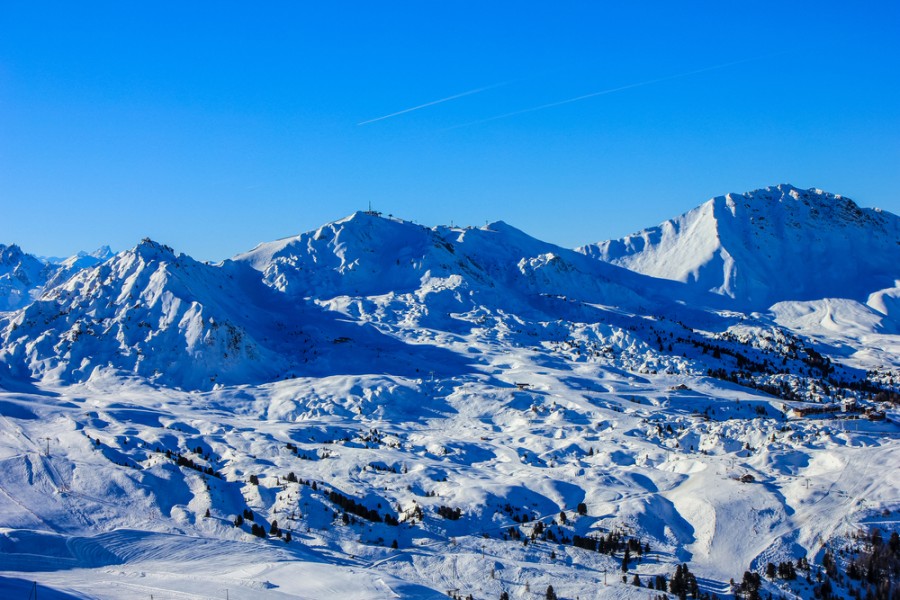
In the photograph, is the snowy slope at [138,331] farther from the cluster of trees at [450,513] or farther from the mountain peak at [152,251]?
the cluster of trees at [450,513]

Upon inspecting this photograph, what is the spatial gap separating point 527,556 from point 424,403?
60913 mm

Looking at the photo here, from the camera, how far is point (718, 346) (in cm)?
19338

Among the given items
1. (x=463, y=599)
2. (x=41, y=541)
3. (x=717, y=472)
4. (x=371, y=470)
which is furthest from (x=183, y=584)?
(x=717, y=472)

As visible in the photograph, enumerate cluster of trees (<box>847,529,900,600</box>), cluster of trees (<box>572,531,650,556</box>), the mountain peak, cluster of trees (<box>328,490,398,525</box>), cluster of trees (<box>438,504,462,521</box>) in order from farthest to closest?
the mountain peak, cluster of trees (<box>438,504,462,521</box>), cluster of trees (<box>328,490,398,525</box>), cluster of trees (<box>572,531,650,556</box>), cluster of trees (<box>847,529,900,600</box>)

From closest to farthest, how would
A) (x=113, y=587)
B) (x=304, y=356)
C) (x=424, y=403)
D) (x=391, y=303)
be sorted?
(x=113, y=587) → (x=424, y=403) → (x=304, y=356) → (x=391, y=303)

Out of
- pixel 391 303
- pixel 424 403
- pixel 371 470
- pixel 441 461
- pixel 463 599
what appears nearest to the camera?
pixel 463 599

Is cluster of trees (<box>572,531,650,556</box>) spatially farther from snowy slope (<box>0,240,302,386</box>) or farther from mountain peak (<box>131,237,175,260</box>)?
mountain peak (<box>131,237,175,260</box>)

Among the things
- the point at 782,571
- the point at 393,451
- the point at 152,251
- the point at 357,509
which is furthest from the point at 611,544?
the point at 152,251

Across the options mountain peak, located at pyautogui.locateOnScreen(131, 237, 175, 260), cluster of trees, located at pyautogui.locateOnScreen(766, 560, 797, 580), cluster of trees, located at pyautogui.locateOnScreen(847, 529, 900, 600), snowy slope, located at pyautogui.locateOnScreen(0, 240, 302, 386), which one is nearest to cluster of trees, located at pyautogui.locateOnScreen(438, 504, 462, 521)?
cluster of trees, located at pyautogui.locateOnScreen(766, 560, 797, 580)

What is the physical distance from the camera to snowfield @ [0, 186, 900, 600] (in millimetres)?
69312

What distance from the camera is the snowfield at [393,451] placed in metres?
69.3

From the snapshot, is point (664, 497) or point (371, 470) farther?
point (371, 470)

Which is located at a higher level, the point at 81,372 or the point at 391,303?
the point at 391,303

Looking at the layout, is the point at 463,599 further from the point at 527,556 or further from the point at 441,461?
the point at 441,461
